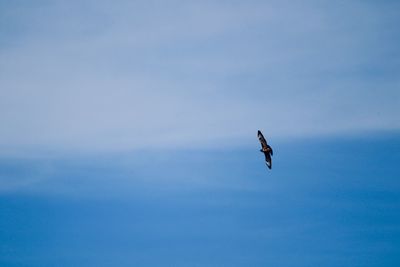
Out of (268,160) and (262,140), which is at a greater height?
(262,140)

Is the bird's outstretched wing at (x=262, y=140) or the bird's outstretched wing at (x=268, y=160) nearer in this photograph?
the bird's outstretched wing at (x=262, y=140)

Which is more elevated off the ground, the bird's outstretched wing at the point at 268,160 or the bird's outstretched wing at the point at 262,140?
the bird's outstretched wing at the point at 262,140

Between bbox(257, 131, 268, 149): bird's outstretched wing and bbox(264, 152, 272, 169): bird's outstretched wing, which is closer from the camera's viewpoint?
bbox(257, 131, 268, 149): bird's outstretched wing

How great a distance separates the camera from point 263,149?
95.3m

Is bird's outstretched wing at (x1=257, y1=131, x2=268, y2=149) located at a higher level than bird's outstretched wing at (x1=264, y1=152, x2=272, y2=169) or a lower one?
higher

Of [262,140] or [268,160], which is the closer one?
[262,140]
